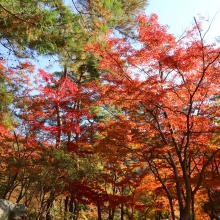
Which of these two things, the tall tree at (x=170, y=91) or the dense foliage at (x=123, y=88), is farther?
the tall tree at (x=170, y=91)

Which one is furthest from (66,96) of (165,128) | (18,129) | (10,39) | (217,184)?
(217,184)

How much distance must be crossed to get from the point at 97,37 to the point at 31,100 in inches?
357

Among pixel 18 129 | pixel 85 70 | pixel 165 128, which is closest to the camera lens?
pixel 165 128

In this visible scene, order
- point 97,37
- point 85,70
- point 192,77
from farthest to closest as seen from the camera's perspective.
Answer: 1. point 85,70
2. point 192,77
3. point 97,37

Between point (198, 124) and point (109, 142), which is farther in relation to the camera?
point (109, 142)

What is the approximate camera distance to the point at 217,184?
991 centimetres

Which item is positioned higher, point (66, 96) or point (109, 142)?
point (66, 96)

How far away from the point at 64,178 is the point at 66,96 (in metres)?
5.10

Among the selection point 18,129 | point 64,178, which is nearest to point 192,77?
point 64,178

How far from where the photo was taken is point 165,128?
31.3ft

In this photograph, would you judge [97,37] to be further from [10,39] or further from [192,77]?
[192,77]

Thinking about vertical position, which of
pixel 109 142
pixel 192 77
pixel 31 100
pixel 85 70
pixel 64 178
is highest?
pixel 85 70

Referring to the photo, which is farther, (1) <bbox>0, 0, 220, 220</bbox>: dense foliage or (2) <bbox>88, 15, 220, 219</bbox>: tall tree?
(2) <bbox>88, 15, 220, 219</bbox>: tall tree

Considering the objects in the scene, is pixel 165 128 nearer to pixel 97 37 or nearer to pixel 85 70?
pixel 97 37
